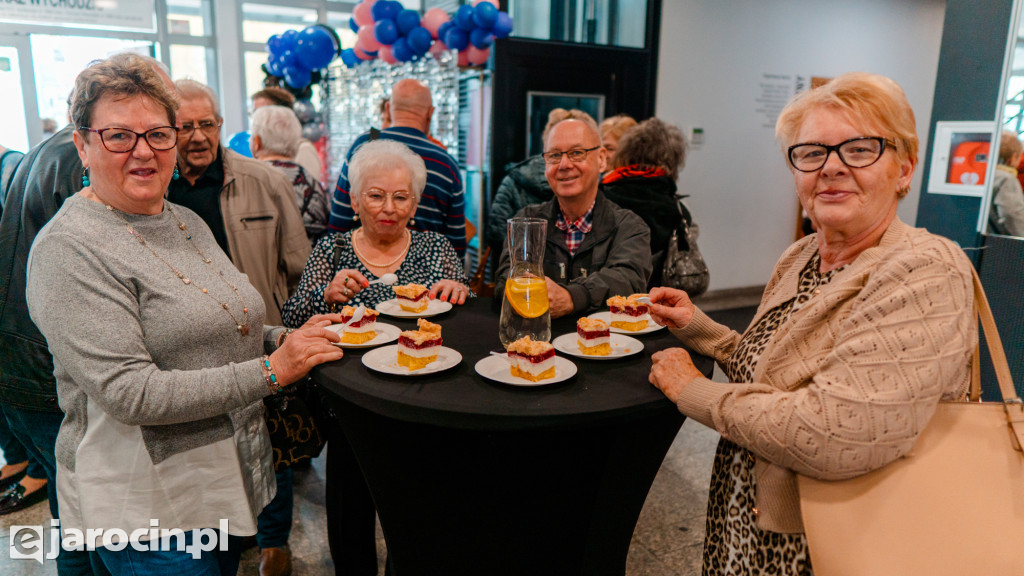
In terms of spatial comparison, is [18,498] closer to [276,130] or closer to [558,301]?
[276,130]

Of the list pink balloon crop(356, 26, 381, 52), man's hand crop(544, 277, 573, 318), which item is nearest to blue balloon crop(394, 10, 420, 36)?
pink balloon crop(356, 26, 381, 52)

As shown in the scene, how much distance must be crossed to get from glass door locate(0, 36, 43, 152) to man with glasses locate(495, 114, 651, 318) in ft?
23.3

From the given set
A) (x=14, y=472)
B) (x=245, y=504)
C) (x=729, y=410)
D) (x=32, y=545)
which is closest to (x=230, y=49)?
(x=14, y=472)

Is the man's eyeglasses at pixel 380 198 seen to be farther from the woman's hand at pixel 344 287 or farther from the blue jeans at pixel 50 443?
the blue jeans at pixel 50 443

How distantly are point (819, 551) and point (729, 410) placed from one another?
0.27 meters

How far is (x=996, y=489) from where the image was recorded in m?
1.03

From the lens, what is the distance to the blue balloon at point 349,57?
6184 mm

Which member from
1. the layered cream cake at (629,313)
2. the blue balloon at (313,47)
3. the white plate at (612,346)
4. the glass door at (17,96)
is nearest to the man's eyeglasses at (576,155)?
the layered cream cake at (629,313)

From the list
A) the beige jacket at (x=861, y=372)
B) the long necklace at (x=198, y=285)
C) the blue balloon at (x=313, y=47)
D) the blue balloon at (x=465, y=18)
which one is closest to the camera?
the beige jacket at (x=861, y=372)

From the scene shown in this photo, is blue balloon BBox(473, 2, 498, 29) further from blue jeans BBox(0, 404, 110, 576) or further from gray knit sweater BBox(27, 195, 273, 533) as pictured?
blue jeans BBox(0, 404, 110, 576)

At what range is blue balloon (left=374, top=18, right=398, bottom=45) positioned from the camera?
16.0 feet

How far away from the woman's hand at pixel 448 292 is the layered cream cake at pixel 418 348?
24.3 inches

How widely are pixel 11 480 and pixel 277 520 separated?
1.53 metres

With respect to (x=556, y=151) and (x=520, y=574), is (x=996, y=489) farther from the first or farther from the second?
(x=556, y=151)
